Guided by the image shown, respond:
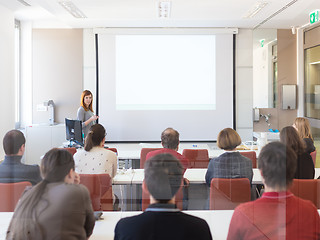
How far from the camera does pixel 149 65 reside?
4781 millimetres

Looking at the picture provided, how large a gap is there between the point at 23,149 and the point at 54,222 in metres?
0.92

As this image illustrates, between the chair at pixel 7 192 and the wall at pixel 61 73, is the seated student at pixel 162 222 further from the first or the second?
the wall at pixel 61 73

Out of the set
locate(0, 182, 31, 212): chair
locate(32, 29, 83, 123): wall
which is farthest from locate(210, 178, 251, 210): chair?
locate(32, 29, 83, 123): wall

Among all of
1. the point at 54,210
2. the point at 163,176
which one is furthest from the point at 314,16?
the point at 54,210

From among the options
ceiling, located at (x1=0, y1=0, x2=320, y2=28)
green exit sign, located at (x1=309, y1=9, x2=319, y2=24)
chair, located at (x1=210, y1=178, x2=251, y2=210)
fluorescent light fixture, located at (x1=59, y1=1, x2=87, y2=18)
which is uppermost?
fluorescent light fixture, located at (x1=59, y1=1, x2=87, y2=18)

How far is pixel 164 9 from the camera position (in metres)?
5.44

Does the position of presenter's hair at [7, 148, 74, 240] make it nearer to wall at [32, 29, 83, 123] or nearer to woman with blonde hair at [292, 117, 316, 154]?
woman with blonde hair at [292, 117, 316, 154]

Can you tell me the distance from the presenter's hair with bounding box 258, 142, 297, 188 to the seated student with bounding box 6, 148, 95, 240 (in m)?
0.83

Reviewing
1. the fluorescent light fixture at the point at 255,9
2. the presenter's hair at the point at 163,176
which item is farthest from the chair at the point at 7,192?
the fluorescent light fixture at the point at 255,9

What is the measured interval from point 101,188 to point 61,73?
442 centimetres

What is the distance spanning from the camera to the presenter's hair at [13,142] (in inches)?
93.5

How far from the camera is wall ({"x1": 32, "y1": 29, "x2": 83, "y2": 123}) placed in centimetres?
623

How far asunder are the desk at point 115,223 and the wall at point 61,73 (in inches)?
169

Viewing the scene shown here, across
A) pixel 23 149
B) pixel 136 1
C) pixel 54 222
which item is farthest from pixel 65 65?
pixel 54 222
